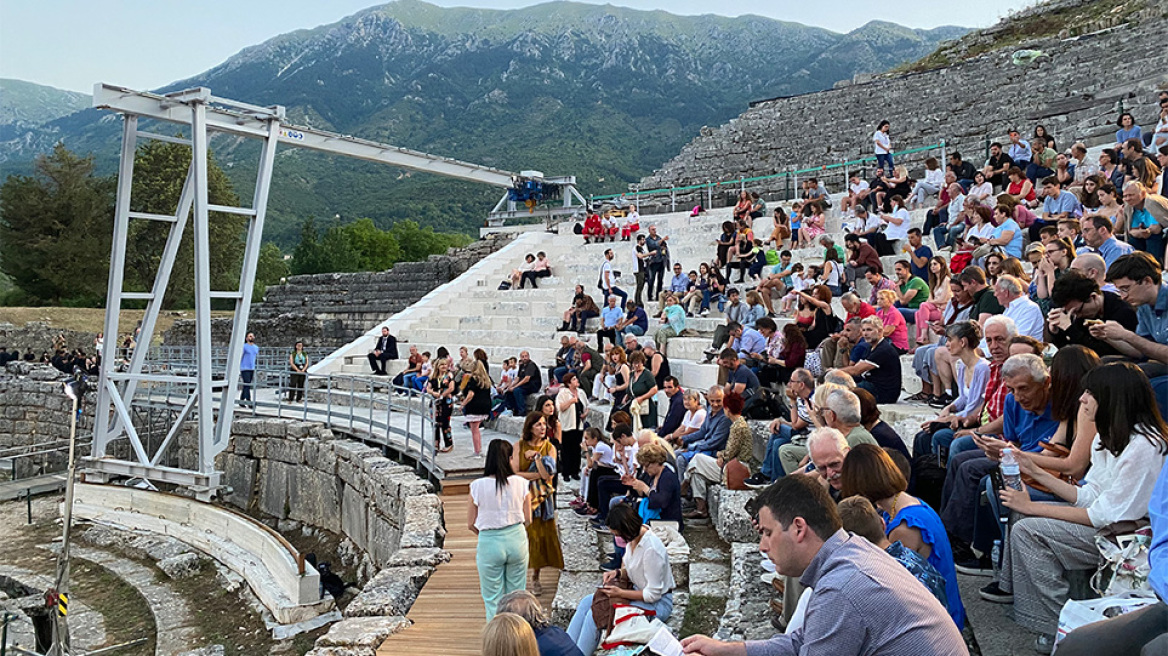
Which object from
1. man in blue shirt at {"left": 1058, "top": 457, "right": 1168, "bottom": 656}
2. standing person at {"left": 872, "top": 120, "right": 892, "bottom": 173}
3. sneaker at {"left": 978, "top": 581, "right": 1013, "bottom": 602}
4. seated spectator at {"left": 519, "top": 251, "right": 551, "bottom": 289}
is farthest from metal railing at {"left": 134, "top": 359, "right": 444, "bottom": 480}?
standing person at {"left": 872, "top": 120, "right": 892, "bottom": 173}

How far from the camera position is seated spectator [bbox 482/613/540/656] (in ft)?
9.96

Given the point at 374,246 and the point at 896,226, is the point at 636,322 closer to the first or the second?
the point at 896,226

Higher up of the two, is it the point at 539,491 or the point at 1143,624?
the point at 1143,624

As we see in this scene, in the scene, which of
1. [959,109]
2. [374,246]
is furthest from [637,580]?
[374,246]

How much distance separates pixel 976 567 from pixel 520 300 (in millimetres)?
15239

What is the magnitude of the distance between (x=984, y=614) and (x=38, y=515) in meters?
17.7

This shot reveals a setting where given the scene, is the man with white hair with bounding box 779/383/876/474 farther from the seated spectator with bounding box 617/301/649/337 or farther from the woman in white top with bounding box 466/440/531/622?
the seated spectator with bounding box 617/301/649/337

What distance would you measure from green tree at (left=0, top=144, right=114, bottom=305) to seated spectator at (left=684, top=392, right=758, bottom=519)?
39.0m

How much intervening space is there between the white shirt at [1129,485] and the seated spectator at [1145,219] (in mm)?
4561

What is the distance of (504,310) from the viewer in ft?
61.6

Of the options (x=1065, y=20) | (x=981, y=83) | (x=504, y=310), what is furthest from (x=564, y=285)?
(x=1065, y=20)

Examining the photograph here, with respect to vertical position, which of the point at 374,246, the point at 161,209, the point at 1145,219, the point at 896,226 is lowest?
the point at 1145,219

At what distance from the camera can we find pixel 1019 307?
19.9 ft

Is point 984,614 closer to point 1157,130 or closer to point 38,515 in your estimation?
point 1157,130
